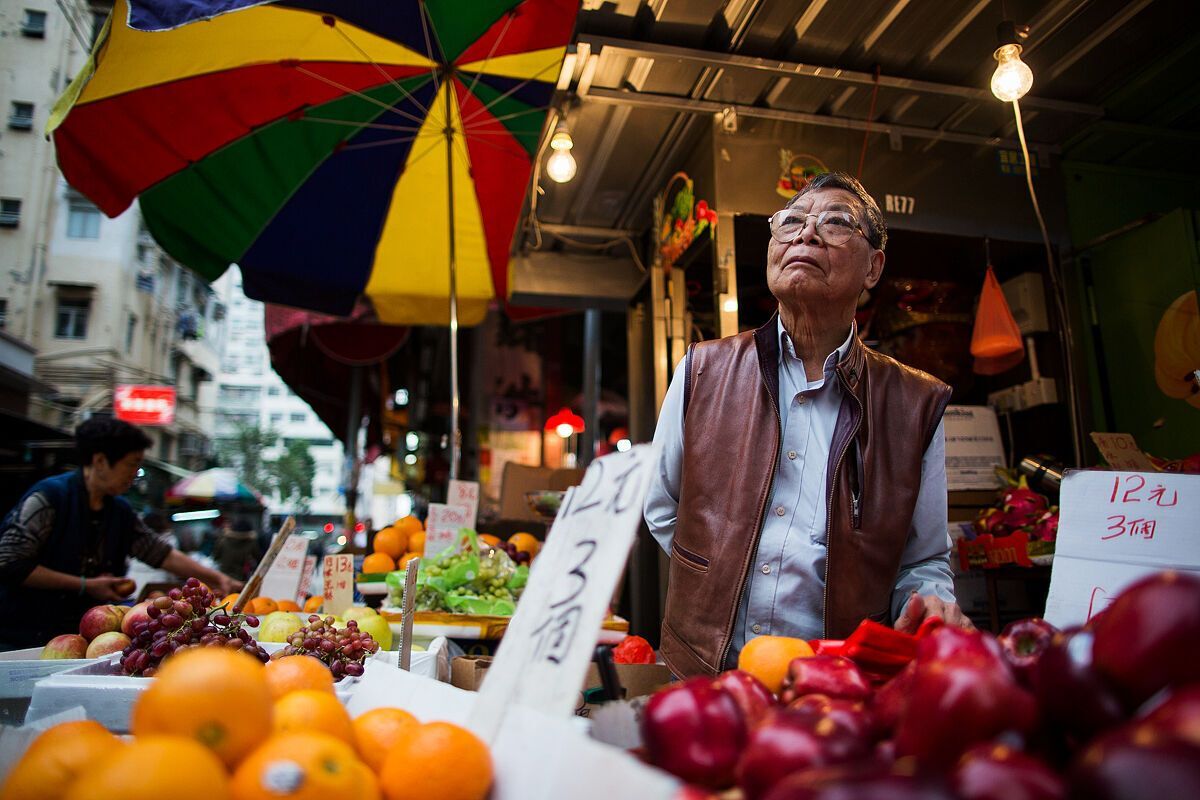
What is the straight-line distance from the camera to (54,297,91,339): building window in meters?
28.1

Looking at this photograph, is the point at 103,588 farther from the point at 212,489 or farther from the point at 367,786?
the point at 212,489

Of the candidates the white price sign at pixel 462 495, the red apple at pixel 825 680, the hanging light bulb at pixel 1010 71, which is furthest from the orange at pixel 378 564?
the hanging light bulb at pixel 1010 71

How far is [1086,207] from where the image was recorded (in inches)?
208

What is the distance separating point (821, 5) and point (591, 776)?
13.9ft

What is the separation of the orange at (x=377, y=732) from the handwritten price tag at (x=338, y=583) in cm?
204

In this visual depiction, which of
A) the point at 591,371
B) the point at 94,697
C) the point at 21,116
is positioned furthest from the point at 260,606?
the point at 21,116

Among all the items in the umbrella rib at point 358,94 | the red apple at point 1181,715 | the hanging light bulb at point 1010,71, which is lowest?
the red apple at point 1181,715

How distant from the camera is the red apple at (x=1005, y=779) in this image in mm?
556

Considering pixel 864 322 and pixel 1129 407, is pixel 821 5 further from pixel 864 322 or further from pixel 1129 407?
pixel 1129 407

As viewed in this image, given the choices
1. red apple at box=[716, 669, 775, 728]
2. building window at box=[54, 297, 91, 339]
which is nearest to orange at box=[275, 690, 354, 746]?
red apple at box=[716, 669, 775, 728]

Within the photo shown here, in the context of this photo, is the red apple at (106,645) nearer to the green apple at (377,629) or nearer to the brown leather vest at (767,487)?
the green apple at (377,629)

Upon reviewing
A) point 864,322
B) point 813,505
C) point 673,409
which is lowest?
point 813,505

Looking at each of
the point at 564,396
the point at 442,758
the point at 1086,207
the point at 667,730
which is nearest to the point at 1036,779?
the point at 667,730

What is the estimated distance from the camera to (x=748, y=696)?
93 cm
